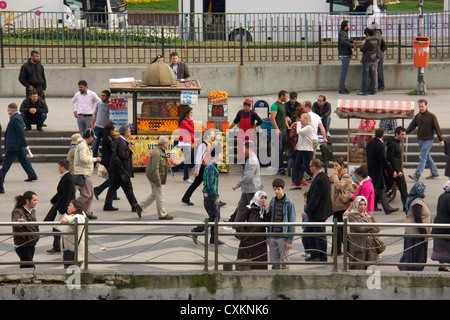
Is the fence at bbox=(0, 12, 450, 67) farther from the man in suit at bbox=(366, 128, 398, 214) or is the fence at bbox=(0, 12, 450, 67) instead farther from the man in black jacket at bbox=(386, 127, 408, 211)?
the man in suit at bbox=(366, 128, 398, 214)

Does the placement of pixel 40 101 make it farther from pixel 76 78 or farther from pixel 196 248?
pixel 196 248

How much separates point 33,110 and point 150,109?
8.51 ft

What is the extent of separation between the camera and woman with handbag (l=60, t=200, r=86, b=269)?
1191 centimetres

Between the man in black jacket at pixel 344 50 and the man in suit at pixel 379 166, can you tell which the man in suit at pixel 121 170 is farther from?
the man in black jacket at pixel 344 50

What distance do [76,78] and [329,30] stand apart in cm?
694

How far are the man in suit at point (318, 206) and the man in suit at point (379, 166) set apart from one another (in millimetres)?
2781

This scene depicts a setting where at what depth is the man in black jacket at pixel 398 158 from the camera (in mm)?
15789

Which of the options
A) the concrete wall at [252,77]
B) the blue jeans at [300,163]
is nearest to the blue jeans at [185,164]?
the blue jeans at [300,163]

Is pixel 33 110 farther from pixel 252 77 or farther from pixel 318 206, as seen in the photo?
pixel 318 206

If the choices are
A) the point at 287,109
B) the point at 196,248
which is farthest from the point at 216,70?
the point at 196,248

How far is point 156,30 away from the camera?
24.5m

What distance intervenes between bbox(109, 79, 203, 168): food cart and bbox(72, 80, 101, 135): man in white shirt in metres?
0.68

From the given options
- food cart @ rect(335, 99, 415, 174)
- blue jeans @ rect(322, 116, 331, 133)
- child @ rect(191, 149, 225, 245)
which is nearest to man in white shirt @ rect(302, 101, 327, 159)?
food cart @ rect(335, 99, 415, 174)

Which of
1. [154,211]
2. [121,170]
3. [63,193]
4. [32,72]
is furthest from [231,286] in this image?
[32,72]
